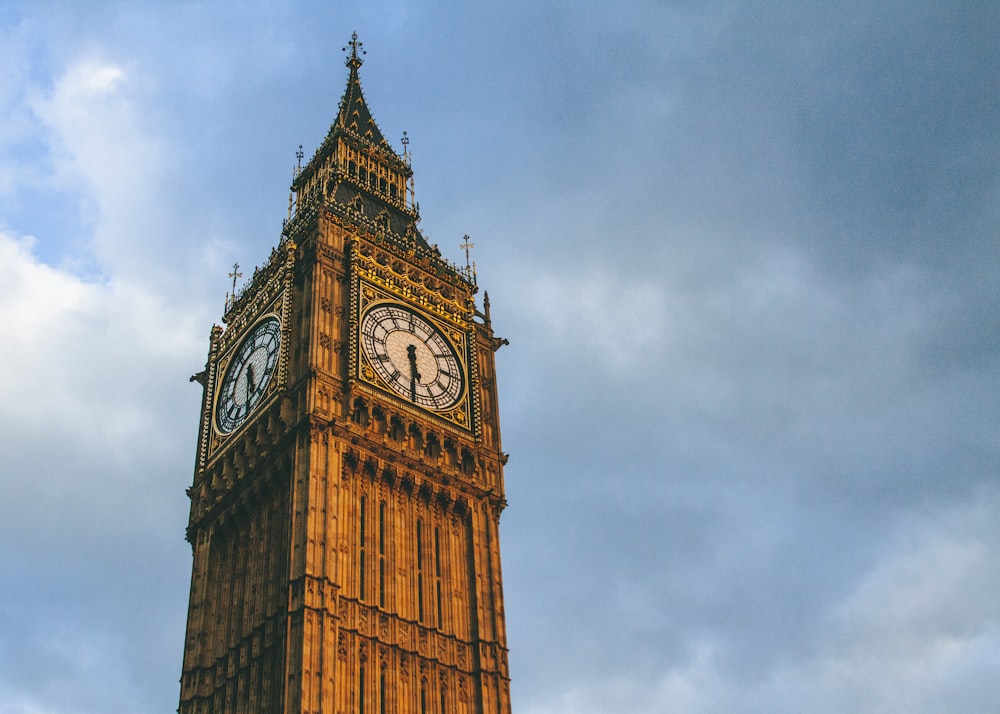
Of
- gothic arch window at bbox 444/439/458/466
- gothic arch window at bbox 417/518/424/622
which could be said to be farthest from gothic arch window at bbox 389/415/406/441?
gothic arch window at bbox 417/518/424/622

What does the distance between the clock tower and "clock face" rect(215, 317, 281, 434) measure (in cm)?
17

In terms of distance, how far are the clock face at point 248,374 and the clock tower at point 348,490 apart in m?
0.17

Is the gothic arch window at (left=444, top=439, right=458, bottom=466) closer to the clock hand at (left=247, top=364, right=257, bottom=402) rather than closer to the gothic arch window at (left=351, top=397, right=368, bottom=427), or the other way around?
the gothic arch window at (left=351, top=397, right=368, bottom=427)

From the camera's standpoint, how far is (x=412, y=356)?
6912cm

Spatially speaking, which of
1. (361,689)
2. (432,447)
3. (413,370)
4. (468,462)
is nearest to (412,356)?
(413,370)

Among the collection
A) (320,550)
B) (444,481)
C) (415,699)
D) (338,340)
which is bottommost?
(415,699)

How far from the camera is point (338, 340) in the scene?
218 feet

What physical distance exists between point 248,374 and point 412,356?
8901mm

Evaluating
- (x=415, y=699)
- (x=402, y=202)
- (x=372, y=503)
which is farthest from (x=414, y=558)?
(x=402, y=202)

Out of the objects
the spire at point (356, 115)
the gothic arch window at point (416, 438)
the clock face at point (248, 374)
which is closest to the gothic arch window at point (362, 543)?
the gothic arch window at point (416, 438)

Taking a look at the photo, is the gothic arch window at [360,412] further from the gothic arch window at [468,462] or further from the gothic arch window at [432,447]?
the gothic arch window at [468,462]

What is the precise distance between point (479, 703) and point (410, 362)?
61.0 ft

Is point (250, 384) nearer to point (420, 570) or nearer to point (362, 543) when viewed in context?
point (362, 543)

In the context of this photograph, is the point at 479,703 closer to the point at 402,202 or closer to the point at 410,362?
the point at 410,362
